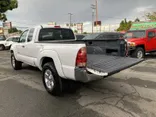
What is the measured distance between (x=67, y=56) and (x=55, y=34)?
238cm

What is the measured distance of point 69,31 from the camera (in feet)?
21.3

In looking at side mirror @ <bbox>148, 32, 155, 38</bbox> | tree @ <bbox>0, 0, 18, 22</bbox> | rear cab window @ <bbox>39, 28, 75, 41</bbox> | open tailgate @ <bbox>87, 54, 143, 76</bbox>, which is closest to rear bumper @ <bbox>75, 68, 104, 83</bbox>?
open tailgate @ <bbox>87, 54, 143, 76</bbox>

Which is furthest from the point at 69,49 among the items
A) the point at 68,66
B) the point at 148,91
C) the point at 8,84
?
the point at 8,84

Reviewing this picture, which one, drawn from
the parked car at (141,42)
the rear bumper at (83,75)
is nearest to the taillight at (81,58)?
the rear bumper at (83,75)

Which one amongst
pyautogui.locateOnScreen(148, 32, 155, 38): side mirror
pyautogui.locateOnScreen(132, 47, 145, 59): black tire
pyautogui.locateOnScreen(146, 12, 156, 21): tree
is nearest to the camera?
pyautogui.locateOnScreen(132, 47, 145, 59): black tire

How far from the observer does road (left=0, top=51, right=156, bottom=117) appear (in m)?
3.64

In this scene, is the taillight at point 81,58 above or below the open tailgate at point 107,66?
above

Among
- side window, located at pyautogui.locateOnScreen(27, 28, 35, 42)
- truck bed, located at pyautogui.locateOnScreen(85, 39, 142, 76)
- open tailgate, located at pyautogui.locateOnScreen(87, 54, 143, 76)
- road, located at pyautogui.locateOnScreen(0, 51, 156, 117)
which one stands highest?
side window, located at pyautogui.locateOnScreen(27, 28, 35, 42)

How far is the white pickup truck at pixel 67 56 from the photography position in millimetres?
3697

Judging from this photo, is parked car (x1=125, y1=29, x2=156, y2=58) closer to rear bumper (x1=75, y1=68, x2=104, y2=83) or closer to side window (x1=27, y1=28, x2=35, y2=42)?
side window (x1=27, y1=28, x2=35, y2=42)

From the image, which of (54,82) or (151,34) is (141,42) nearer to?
(151,34)

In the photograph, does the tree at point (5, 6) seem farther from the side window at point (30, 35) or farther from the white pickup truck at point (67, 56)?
the side window at point (30, 35)

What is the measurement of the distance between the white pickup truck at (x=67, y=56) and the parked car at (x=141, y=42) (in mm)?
5283

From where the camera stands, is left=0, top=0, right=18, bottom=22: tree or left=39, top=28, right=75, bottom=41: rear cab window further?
left=0, top=0, right=18, bottom=22: tree
